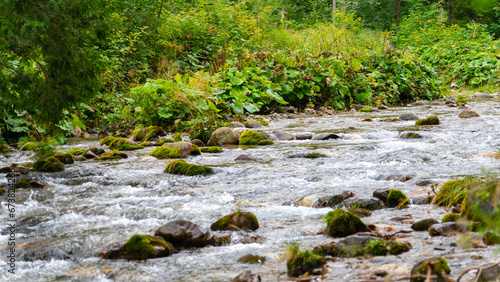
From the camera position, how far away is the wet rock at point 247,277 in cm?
222

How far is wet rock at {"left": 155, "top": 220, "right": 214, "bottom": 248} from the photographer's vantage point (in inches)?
115

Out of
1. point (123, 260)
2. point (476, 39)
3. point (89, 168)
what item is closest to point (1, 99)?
point (89, 168)

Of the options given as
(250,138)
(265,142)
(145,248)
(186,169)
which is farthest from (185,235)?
(250,138)

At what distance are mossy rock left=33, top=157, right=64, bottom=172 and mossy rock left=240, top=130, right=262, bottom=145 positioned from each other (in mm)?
2957

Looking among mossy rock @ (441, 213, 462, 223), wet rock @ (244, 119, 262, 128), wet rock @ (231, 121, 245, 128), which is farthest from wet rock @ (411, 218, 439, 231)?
wet rock @ (244, 119, 262, 128)

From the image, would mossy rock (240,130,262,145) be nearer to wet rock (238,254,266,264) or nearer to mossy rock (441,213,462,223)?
mossy rock (441,213,462,223)

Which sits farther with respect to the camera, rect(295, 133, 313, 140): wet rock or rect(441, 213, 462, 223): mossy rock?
rect(295, 133, 313, 140): wet rock

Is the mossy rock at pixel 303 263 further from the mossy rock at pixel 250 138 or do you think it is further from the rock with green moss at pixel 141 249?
the mossy rock at pixel 250 138

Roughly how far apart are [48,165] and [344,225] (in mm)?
4059

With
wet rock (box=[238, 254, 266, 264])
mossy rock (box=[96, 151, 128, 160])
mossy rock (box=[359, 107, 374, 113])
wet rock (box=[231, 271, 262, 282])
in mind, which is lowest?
mossy rock (box=[359, 107, 374, 113])

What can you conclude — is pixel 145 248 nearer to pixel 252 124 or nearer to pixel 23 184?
pixel 23 184

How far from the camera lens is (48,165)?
5578mm

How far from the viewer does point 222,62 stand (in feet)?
39.2

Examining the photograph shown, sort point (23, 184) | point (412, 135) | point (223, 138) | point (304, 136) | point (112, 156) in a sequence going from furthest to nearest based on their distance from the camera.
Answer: point (304, 136) < point (223, 138) < point (412, 135) < point (112, 156) < point (23, 184)
